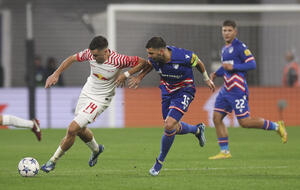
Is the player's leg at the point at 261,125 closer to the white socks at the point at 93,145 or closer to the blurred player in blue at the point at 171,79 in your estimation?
the blurred player in blue at the point at 171,79

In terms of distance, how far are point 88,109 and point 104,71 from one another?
1.94 ft

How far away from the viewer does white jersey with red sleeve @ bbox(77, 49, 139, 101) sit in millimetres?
10711

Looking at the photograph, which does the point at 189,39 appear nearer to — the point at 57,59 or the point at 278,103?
the point at 278,103

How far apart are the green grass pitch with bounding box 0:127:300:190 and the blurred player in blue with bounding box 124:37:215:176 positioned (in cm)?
54

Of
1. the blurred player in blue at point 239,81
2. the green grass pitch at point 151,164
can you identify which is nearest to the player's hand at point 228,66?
the blurred player in blue at point 239,81

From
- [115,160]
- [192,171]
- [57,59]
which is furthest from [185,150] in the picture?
[57,59]

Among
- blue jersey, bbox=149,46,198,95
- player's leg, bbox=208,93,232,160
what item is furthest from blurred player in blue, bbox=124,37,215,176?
player's leg, bbox=208,93,232,160

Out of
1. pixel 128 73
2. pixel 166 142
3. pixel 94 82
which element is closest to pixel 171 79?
pixel 128 73

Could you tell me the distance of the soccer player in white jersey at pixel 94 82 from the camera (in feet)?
34.2

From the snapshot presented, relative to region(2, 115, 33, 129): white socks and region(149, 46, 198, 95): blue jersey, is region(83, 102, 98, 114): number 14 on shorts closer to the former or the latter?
region(2, 115, 33, 129): white socks

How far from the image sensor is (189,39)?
22.7 m

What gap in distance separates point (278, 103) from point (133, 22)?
16.3 feet

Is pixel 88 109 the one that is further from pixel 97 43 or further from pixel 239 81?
pixel 239 81

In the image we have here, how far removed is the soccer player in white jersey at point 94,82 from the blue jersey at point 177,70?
1.04ft
